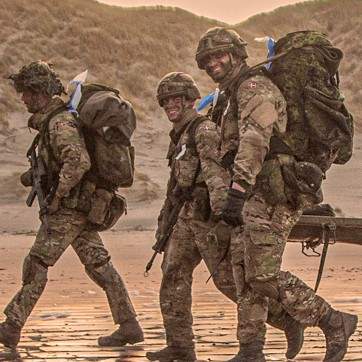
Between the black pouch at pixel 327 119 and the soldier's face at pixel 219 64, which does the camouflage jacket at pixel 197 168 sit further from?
the black pouch at pixel 327 119

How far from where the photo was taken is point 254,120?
21.0ft

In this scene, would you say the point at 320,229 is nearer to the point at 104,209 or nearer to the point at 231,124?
the point at 231,124

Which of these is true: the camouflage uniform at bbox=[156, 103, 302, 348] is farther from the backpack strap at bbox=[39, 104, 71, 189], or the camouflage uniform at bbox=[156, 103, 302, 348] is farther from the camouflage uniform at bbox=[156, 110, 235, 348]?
the backpack strap at bbox=[39, 104, 71, 189]

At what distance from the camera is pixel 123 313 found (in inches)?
322

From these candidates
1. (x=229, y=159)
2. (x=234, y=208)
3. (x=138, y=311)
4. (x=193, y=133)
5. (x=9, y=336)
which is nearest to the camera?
(x=234, y=208)

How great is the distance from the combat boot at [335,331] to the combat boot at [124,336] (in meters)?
1.68

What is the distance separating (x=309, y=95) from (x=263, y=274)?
971 mm

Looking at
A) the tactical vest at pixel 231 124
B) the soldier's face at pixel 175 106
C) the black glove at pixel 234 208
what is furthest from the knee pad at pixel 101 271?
the black glove at pixel 234 208

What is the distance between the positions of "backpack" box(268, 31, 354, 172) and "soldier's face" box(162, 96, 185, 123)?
1014 millimetres

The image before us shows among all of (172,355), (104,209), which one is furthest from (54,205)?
(172,355)

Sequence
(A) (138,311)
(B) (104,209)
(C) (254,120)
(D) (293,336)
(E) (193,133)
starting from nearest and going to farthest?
(C) (254,120) < (D) (293,336) < (E) (193,133) < (B) (104,209) < (A) (138,311)

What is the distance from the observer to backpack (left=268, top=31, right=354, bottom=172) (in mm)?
6523

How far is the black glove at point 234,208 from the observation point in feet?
20.5

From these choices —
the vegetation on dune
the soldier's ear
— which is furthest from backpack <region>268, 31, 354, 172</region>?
the vegetation on dune
